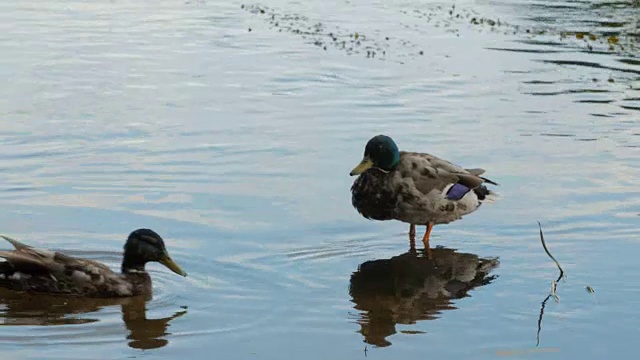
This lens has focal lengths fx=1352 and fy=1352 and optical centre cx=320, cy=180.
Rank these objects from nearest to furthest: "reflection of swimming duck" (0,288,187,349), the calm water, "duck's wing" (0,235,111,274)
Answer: "reflection of swimming duck" (0,288,187,349)
the calm water
"duck's wing" (0,235,111,274)

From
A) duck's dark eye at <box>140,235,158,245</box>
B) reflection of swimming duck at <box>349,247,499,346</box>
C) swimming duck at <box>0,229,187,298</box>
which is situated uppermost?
duck's dark eye at <box>140,235,158,245</box>

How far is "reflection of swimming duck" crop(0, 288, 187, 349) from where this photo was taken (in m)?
8.15

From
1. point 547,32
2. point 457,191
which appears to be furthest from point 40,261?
point 547,32

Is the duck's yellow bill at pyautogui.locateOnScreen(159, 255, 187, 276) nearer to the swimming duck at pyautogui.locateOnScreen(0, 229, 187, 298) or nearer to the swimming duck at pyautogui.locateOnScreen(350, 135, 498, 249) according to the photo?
the swimming duck at pyautogui.locateOnScreen(0, 229, 187, 298)

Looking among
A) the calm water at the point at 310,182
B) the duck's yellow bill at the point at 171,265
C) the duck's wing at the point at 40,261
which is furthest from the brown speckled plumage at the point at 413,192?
the duck's wing at the point at 40,261

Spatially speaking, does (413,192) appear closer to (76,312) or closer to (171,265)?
(171,265)

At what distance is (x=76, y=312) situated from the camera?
342 inches

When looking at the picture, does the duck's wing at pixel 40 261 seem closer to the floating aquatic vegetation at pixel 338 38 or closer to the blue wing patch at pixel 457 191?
the blue wing patch at pixel 457 191

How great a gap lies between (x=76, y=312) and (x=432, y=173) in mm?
3325

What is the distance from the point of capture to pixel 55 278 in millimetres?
9000

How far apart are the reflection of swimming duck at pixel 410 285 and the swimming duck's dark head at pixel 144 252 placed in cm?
127

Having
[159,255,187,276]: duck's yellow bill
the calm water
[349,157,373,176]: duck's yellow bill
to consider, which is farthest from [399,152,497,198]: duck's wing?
[159,255,187,276]: duck's yellow bill

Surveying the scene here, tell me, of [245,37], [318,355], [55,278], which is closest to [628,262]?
[318,355]

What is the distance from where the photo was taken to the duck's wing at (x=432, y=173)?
10680mm
